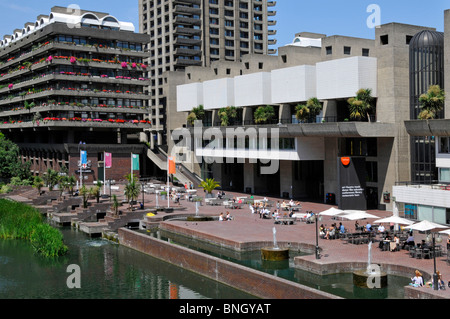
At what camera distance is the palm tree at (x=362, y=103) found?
54.0 m

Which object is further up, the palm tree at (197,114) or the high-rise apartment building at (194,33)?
the high-rise apartment building at (194,33)

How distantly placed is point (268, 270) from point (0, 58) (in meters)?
103

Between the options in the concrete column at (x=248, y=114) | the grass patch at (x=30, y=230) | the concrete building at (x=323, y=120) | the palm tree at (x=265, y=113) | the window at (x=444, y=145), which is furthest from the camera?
the concrete column at (x=248, y=114)

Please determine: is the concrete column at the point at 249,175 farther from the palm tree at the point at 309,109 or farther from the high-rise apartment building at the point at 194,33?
the high-rise apartment building at the point at 194,33

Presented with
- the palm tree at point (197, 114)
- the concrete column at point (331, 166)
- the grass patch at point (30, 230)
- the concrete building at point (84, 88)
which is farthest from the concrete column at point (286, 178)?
the concrete building at point (84, 88)

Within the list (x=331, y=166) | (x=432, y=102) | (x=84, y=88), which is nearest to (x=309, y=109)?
(x=331, y=166)

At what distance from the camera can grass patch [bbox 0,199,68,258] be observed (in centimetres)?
4138

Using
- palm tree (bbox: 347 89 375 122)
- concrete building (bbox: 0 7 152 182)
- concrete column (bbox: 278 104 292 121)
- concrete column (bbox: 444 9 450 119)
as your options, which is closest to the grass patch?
palm tree (bbox: 347 89 375 122)

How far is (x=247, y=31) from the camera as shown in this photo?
133 meters

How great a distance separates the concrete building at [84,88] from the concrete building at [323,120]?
15.0m

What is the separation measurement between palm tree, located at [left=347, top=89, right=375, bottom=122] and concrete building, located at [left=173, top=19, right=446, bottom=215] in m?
0.72
